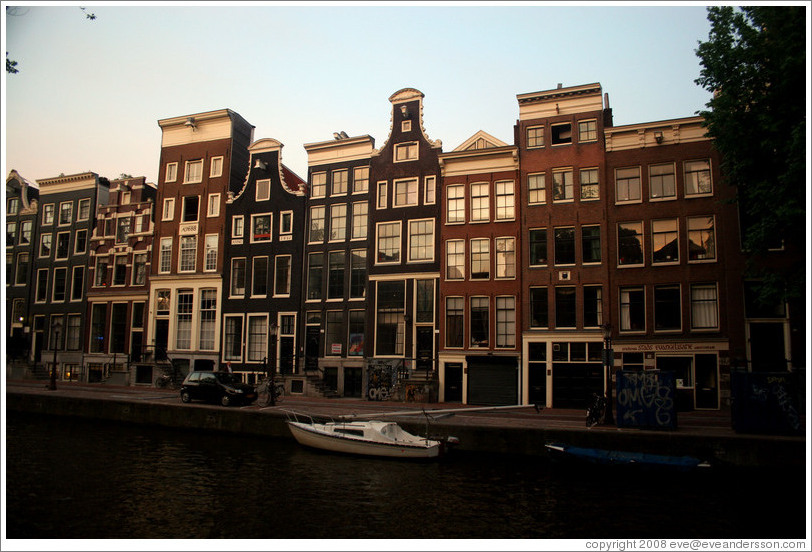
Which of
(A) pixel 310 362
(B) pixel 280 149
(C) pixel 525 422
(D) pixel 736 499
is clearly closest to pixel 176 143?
(B) pixel 280 149

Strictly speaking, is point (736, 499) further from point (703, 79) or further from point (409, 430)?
point (703, 79)

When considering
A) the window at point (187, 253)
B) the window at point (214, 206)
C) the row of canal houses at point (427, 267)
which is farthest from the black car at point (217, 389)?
the window at point (214, 206)

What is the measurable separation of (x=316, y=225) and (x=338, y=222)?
190cm

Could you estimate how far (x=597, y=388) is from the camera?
32.2 metres

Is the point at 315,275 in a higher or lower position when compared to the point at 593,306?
higher

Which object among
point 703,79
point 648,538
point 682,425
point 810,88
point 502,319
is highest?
point 703,79

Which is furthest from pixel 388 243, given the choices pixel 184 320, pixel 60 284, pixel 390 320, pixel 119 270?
pixel 60 284

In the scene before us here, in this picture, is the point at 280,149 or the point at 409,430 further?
the point at 280,149

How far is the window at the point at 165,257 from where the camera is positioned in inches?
1847

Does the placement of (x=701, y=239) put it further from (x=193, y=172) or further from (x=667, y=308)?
(x=193, y=172)

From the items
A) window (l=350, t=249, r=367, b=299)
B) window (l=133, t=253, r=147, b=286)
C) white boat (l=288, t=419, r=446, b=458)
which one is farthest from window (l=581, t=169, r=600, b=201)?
window (l=133, t=253, r=147, b=286)

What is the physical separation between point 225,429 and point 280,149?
76.6 feet

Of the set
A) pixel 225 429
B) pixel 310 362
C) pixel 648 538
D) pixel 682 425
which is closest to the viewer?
pixel 648 538

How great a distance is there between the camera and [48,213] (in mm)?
54281
